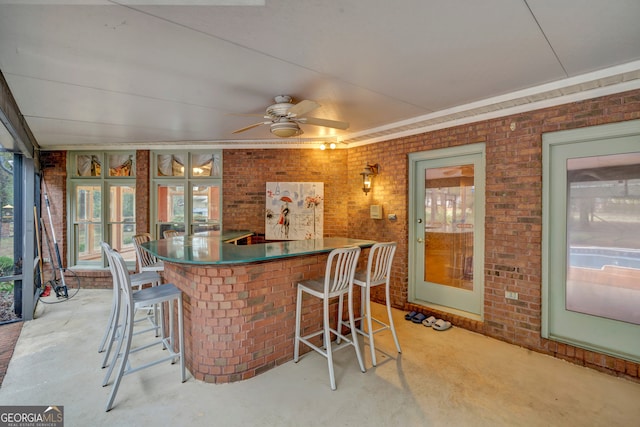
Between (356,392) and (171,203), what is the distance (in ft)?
15.6

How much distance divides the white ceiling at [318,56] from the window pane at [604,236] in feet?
2.38

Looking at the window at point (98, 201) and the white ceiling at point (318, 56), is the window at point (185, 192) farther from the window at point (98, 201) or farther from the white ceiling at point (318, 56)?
the white ceiling at point (318, 56)

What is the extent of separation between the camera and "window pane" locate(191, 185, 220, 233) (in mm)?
5504

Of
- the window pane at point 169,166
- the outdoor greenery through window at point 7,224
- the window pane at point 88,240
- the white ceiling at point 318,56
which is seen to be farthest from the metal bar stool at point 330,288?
the window pane at point 88,240

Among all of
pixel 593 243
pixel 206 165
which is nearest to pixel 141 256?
pixel 206 165

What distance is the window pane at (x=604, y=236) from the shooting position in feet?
8.72

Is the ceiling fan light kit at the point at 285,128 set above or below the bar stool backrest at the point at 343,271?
above

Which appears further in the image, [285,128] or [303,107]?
[285,128]

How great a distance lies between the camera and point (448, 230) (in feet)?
13.1

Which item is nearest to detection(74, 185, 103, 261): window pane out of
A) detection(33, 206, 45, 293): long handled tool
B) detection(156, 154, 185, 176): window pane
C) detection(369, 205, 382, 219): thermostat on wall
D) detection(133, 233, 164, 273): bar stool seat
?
detection(33, 206, 45, 293): long handled tool

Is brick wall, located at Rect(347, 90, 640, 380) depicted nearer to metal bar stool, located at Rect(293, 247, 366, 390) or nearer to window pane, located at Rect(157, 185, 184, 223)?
metal bar stool, located at Rect(293, 247, 366, 390)

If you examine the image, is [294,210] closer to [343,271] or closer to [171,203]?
[171,203]

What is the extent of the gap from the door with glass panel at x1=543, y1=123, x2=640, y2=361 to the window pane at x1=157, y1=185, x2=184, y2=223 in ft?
18.3

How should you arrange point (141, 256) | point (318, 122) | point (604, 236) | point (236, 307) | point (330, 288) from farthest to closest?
point (141, 256) → point (318, 122) → point (604, 236) → point (330, 288) → point (236, 307)
